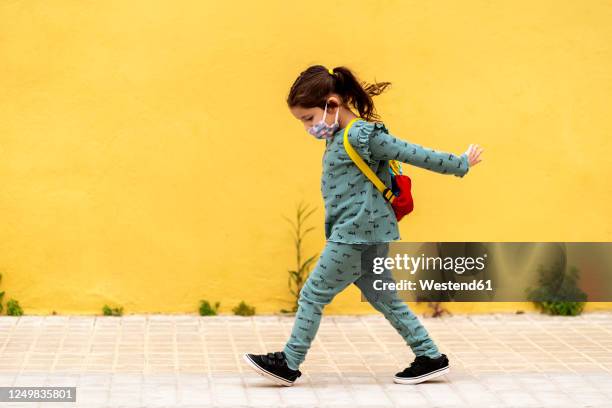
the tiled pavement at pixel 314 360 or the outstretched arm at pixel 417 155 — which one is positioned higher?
the outstretched arm at pixel 417 155

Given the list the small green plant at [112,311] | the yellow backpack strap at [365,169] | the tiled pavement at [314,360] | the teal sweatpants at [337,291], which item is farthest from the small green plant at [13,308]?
the yellow backpack strap at [365,169]

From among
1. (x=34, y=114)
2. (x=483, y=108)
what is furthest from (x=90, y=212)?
(x=483, y=108)

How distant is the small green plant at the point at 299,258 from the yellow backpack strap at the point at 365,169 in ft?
5.65

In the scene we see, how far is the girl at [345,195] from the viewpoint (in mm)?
5348

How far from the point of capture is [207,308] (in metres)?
7.12

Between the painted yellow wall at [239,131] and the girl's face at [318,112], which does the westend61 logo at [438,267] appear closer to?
the painted yellow wall at [239,131]

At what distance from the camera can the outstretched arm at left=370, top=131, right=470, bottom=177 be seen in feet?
17.4

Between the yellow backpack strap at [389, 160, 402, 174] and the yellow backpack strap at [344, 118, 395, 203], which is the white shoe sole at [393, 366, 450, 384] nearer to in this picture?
the yellow backpack strap at [344, 118, 395, 203]

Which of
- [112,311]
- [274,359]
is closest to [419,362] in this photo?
[274,359]

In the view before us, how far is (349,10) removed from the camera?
709cm

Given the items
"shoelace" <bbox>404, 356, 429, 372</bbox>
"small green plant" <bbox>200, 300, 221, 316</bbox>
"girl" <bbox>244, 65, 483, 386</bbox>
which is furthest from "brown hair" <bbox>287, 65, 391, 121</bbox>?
"small green plant" <bbox>200, 300, 221, 316</bbox>

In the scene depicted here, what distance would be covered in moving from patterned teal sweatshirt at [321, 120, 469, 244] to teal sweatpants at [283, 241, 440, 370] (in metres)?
0.08

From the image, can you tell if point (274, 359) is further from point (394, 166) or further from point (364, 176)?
point (394, 166)

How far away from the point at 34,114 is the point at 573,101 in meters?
3.33
